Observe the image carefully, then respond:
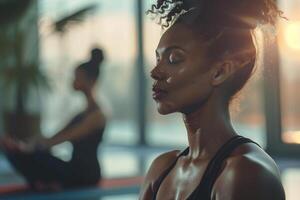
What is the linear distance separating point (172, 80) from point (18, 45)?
267 inches

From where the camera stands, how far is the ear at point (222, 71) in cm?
99

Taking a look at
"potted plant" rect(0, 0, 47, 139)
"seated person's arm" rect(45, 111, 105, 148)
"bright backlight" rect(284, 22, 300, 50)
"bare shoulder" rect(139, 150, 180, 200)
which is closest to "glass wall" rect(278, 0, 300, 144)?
"bright backlight" rect(284, 22, 300, 50)

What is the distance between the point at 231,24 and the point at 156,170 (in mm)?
316

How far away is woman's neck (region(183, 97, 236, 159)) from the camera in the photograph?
1023 mm

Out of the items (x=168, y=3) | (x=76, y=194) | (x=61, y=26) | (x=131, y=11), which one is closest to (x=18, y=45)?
(x=61, y=26)

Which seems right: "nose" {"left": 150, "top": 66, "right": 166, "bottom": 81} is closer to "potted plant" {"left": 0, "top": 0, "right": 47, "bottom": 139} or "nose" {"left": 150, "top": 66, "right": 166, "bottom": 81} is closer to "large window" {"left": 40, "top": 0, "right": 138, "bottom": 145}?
"potted plant" {"left": 0, "top": 0, "right": 47, "bottom": 139}

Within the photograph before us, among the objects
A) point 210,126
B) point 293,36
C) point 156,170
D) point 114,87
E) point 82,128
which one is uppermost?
point 210,126

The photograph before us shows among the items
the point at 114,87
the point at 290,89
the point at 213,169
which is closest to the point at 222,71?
the point at 213,169

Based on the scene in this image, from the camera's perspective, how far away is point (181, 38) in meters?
1.01

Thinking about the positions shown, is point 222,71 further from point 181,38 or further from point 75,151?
point 75,151

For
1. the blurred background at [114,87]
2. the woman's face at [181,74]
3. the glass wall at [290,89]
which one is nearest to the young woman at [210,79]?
the woman's face at [181,74]

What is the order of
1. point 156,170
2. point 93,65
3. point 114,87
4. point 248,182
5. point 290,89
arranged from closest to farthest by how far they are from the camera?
point 248,182 → point 156,170 → point 93,65 → point 290,89 → point 114,87

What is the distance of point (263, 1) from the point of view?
0.99 metres

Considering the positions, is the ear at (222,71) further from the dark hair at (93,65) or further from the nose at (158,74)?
the dark hair at (93,65)
